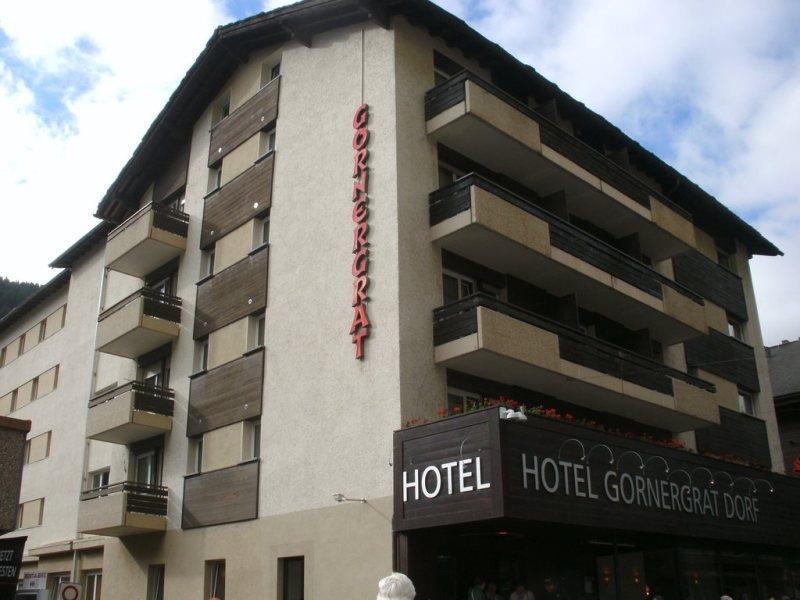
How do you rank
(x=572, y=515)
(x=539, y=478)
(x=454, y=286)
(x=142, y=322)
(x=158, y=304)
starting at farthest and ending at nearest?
(x=158, y=304), (x=142, y=322), (x=454, y=286), (x=572, y=515), (x=539, y=478)

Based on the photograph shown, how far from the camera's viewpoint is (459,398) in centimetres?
1975

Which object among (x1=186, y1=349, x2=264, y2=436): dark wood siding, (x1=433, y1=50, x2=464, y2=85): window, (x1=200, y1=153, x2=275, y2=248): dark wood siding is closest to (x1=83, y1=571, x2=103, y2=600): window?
(x1=186, y1=349, x2=264, y2=436): dark wood siding

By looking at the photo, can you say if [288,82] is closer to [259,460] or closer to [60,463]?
[259,460]

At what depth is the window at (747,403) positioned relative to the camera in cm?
3125

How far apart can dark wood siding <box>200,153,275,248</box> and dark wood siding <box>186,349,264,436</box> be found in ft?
13.6

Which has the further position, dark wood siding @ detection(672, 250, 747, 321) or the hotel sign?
dark wood siding @ detection(672, 250, 747, 321)

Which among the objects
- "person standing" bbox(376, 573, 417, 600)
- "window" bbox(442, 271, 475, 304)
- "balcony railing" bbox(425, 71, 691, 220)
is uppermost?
"balcony railing" bbox(425, 71, 691, 220)

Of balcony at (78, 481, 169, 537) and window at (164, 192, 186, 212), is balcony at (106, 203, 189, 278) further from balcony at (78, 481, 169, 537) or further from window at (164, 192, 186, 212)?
balcony at (78, 481, 169, 537)

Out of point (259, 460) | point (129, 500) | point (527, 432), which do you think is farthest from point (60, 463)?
point (527, 432)

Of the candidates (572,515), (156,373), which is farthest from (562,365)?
(156,373)

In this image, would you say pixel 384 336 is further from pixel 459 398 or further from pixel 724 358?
pixel 724 358

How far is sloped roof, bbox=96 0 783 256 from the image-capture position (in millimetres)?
22469

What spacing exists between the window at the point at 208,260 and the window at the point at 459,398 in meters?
9.73

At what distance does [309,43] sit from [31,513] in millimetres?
21290
